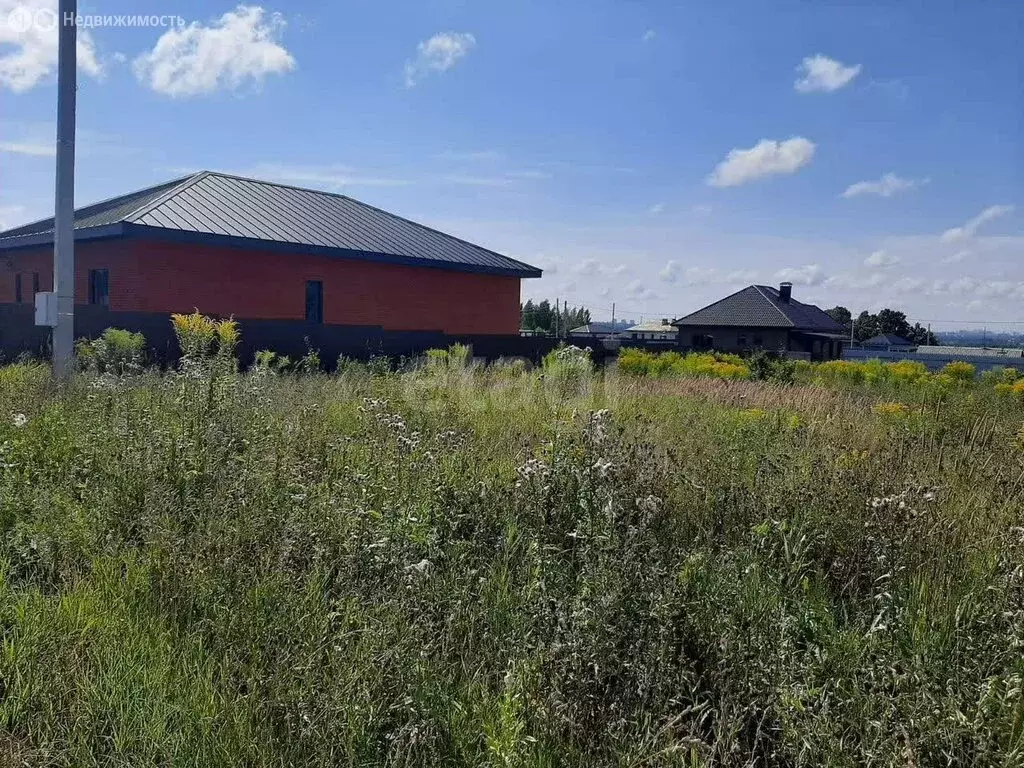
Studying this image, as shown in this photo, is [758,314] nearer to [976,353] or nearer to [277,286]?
[976,353]

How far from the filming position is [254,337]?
620 inches

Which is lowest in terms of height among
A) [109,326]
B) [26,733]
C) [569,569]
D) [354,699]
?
[26,733]

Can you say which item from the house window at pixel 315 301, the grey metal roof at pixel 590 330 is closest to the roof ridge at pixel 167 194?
the house window at pixel 315 301

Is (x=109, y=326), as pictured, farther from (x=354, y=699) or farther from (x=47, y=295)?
(x=354, y=699)

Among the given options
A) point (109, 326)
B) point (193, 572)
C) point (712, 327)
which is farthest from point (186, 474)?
point (712, 327)

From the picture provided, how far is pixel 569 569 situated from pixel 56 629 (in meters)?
2.05

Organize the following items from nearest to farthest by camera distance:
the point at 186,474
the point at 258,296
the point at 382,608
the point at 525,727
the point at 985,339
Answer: the point at 525,727 < the point at 382,608 < the point at 186,474 < the point at 258,296 < the point at 985,339

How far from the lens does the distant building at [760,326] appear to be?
136ft

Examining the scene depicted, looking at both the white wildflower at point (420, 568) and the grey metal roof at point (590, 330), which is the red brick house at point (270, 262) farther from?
the white wildflower at point (420, 568)

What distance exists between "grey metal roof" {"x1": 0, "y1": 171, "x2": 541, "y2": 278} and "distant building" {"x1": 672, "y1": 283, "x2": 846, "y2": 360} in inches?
757

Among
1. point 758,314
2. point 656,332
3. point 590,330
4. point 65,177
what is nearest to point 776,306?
point 758,314

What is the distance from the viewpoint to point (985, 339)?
8312 cm

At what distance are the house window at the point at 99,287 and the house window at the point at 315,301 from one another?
4.87 meters

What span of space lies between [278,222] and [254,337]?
6.25 metres
